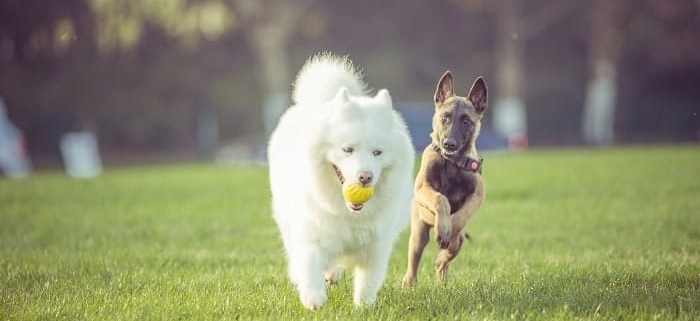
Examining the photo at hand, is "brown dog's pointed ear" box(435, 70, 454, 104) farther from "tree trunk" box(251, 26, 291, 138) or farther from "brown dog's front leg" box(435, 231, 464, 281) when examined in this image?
"tree trunk" box(251, 26, 291, 138)

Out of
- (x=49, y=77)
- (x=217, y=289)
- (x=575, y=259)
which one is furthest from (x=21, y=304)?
(x=49, y=77)

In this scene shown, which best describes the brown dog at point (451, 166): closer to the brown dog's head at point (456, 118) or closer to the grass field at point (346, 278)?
the brown dog's head at point (456, 118)

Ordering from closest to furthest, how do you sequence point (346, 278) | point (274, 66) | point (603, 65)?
point (346, 278), point (274, 66), point (603, 65)

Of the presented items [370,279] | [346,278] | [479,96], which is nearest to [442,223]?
[370,279]

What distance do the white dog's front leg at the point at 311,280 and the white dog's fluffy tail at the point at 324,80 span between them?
106 cm

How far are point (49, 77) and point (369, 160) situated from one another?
30192 mm

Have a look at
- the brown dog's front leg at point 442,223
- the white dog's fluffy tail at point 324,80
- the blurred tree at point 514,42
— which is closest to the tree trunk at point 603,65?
the blurred tree at point 514,42

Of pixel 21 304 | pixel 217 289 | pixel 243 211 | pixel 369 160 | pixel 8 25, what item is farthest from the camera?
pixel 8 25

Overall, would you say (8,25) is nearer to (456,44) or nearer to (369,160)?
(456,44)

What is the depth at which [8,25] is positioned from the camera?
32625 millimetres

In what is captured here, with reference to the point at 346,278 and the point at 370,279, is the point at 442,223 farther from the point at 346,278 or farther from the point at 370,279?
the point at 346,278

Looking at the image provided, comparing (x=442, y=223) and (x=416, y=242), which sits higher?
(x=442, y=223)

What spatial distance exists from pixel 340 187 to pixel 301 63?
1240 inches

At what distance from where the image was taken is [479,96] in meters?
5.92
